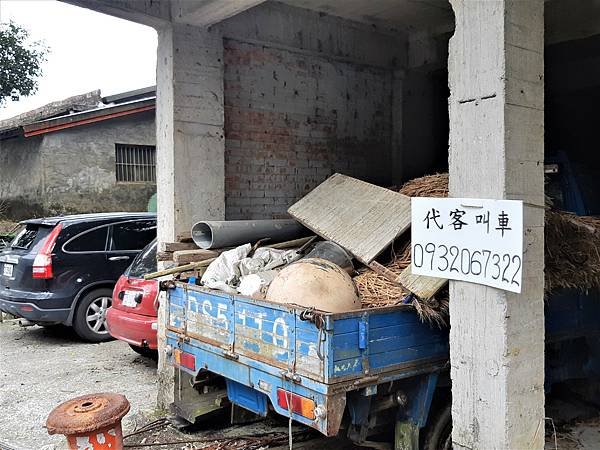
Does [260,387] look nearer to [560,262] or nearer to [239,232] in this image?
[239,232]

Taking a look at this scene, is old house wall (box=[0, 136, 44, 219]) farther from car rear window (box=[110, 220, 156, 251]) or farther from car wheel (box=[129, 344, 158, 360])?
car wheel (box=[129, 344, 158, 360])

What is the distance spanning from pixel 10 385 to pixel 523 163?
6064mm

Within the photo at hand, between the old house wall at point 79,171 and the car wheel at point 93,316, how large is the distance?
23.5ft

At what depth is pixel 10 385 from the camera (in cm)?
680

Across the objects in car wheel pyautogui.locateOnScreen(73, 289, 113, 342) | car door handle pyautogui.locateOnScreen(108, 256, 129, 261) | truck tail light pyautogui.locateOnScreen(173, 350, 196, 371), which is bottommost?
car wheel pyautogui.locateOnScreen(73, 289, 113, 342)

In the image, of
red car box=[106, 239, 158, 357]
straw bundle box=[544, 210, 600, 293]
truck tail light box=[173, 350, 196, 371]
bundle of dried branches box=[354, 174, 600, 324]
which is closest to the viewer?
bundle of dried branches box=[354, 174, 600, 324]

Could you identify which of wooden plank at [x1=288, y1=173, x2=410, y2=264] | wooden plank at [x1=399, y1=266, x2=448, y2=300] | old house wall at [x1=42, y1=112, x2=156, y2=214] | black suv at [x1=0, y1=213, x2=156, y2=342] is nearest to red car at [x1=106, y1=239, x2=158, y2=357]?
black suv at [x1=0, y1=213, x2=156, y2=342]

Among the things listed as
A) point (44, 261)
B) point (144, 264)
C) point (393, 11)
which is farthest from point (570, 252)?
point (44, 261)

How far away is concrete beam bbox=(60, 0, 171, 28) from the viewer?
559cm

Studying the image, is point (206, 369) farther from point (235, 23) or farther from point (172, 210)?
point (235, 23)

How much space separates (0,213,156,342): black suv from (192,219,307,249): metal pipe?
141 inches

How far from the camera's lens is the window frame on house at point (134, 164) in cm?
1583

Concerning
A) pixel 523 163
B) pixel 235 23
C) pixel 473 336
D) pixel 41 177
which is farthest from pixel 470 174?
pixel 41 177

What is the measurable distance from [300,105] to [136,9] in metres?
2.18
